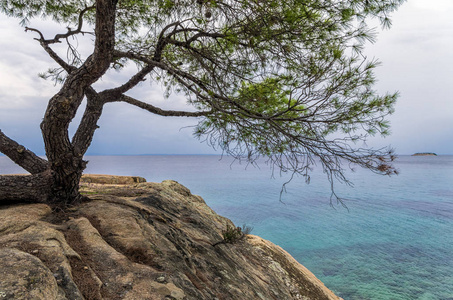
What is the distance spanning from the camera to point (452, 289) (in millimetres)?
9008

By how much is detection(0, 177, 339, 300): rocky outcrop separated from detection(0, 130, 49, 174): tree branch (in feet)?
2.69

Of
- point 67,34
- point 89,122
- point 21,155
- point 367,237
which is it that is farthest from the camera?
point 367,237

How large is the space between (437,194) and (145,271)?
35.5 meters

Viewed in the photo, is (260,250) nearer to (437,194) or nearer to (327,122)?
(327,122)

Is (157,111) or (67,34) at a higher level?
(67,34)

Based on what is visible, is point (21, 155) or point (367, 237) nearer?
point (21, 155)

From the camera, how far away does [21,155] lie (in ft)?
12.5

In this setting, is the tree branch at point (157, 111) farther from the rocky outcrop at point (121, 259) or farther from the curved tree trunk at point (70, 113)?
→ the rocky outcrop at point (121, 259)

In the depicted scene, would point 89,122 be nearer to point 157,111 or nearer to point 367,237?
point 157,111

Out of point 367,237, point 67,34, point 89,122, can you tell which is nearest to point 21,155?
point 89,122

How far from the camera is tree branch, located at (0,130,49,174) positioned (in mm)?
3742

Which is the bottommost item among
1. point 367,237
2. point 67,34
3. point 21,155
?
point 367,237

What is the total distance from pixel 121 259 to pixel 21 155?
273 cm

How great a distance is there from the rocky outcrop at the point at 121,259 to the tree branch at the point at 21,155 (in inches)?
32.3
